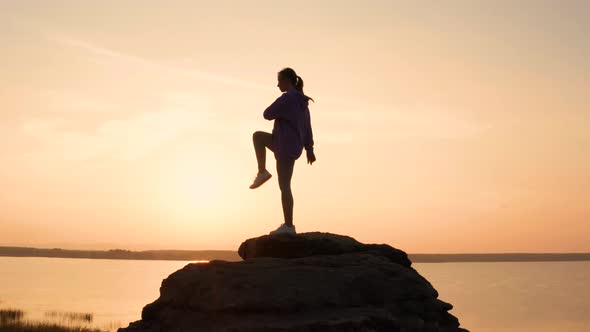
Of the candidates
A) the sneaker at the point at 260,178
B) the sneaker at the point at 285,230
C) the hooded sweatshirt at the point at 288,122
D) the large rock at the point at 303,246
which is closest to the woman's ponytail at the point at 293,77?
the hooded sweatshirt at the point at 288,122

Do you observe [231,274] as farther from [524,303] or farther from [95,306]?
[524,303]

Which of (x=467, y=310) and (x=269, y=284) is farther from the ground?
(x=269, y=284)

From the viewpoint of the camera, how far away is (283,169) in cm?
1481

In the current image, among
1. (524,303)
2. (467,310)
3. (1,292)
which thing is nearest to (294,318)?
(467,310)

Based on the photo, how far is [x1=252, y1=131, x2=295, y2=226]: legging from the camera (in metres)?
14.8

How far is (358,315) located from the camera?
12.5 m

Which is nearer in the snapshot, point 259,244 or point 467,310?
point 259,244

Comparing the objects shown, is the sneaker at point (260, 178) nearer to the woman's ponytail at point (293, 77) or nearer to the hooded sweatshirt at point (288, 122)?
Answer: the hooded sweatshirt at point (288, 122)

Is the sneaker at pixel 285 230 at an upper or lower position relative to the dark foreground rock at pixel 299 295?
upper

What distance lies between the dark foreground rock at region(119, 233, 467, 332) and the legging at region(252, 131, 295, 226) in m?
0.68

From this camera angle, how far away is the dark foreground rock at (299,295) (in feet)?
41.5

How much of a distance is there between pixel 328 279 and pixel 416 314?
77.6 inches

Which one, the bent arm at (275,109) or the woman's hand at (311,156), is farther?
the woman's hand at (311,156)

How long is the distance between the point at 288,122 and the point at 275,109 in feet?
1.35
